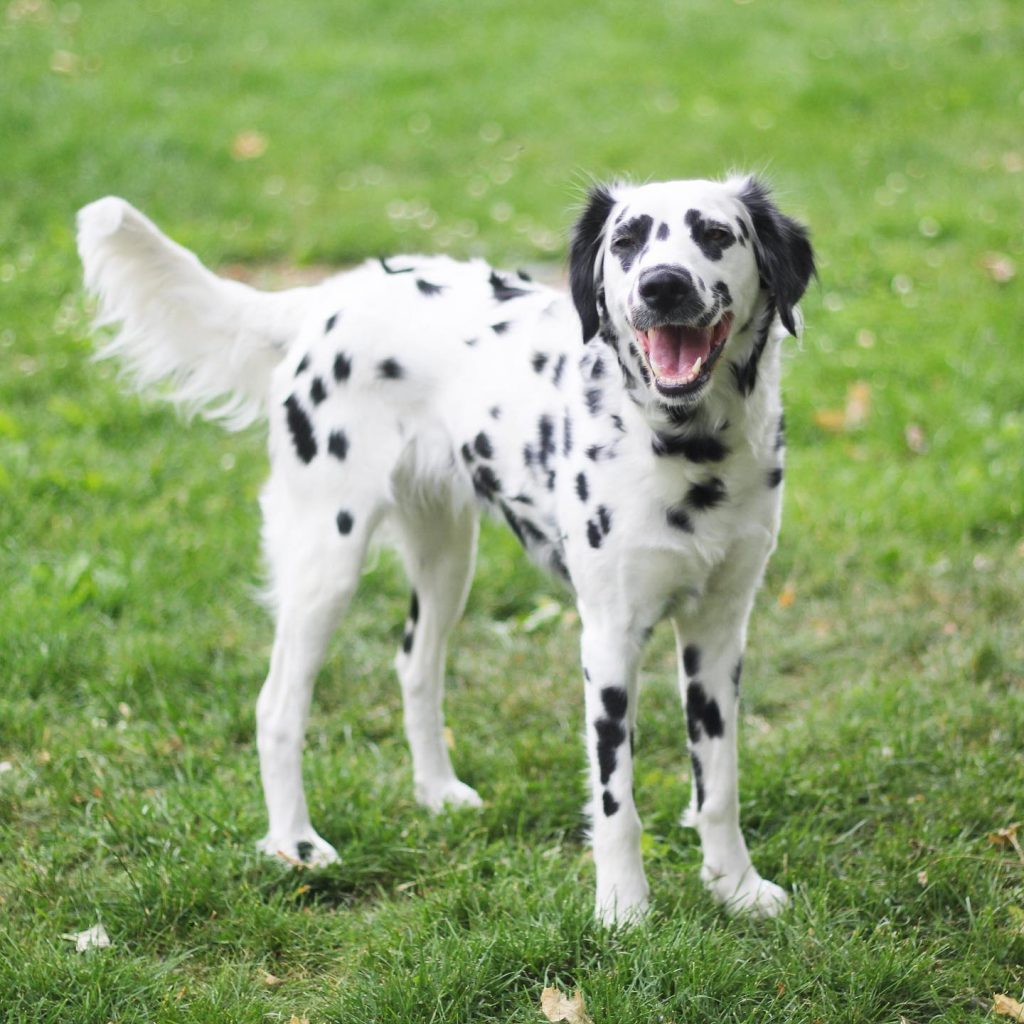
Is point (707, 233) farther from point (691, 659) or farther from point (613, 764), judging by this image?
point (613, 764)

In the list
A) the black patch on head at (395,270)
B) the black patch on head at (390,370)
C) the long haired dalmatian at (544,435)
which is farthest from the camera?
the black patch on head at (395,270)

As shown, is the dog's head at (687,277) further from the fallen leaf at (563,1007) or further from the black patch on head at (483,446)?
the fallen leaf at (563,1007)

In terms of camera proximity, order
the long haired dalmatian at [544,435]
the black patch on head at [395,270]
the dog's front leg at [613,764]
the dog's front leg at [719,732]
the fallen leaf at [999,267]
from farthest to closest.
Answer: the fallen leaf at [999,267] < the black patch on head at [395,270] < the dog's front leg at [719,732] < the dog's front leg at [613,764] < the long haired dalmatian at [544,435]

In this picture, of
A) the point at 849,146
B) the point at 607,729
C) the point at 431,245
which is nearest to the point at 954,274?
the point at 849,146

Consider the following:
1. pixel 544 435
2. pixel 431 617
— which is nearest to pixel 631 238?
pixel 544 435

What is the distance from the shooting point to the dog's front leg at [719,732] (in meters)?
3.62

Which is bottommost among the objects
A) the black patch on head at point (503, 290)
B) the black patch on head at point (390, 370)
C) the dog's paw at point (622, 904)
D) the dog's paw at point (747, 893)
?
the dog's paw at point (747, 893)

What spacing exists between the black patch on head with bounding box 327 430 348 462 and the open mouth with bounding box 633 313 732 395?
1.10 m

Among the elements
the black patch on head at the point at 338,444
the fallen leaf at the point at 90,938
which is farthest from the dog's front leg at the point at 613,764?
the fallen leaf at the point at 90,938

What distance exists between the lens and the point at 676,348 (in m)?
3.20

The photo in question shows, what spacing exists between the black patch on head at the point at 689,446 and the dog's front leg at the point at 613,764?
1.54 feet

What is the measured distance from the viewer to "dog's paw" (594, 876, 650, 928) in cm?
342

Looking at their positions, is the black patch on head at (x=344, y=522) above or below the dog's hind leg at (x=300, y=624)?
above

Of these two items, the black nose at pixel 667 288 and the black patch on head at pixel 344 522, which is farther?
the black patch on head at pixel 344 522
